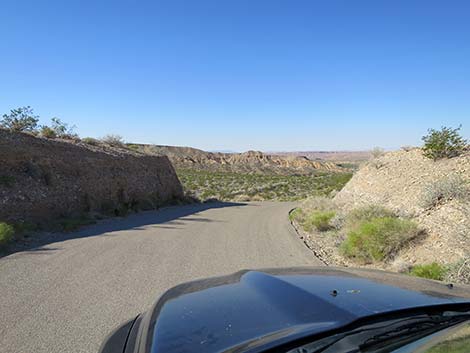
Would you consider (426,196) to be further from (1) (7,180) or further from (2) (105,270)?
(1) (7,180)

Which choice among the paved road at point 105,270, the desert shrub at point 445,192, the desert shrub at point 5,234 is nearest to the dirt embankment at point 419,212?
the desert shrub at point 445,192

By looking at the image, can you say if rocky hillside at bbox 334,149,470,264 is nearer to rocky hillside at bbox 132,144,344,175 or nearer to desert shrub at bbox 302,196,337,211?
desert shrub at bbox 302,196,337,211

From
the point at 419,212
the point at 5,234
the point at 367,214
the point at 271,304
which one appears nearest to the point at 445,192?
the point at 419,212

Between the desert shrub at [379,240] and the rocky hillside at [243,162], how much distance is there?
82716 mm

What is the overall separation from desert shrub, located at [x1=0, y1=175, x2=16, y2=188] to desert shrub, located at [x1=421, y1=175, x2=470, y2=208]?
14209 mm

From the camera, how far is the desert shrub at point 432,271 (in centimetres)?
727

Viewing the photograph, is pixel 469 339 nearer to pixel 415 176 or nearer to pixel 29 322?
pixel 29 322

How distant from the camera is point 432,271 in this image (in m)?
7.43

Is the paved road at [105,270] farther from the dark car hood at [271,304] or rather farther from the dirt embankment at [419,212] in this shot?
the dark car hood at [271,304]

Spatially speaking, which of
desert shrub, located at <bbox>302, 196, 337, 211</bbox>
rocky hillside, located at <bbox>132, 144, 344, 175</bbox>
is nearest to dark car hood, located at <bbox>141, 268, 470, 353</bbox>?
desert shrub, located at <bbox>302, 196, 337, 211</bbox>

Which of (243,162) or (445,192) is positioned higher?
(243,162)

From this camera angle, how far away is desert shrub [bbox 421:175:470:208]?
10781 mm

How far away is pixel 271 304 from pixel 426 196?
1036cm

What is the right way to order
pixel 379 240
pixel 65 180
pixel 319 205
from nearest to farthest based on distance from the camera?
pixel 379 240 → pixel 65 180 → pixel 319 205
